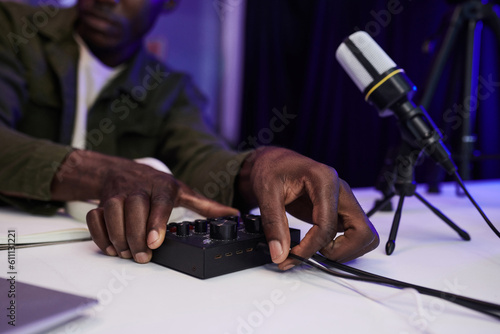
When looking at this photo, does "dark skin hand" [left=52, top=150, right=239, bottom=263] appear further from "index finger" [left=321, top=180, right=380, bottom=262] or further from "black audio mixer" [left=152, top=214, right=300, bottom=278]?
"index finger" [left=321, top=180, right=380, bottom=262]

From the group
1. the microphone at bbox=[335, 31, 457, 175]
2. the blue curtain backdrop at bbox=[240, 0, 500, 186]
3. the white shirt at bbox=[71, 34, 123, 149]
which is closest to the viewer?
the microphone at bbox=[335, 31, 457, 175]

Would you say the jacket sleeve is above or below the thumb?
below

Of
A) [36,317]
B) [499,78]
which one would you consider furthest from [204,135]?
[499,78]

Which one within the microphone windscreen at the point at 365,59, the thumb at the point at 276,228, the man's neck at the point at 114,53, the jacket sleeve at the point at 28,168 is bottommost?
the jacket sleeve at the point at 28,168

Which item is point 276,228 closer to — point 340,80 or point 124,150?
point 124,150

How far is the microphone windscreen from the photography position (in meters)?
0.59

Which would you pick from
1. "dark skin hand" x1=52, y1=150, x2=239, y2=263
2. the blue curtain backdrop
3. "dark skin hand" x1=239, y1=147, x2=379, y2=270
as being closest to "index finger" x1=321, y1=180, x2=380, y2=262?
"dark skin hand" x1=239, y1=147, x2=379, y2=270

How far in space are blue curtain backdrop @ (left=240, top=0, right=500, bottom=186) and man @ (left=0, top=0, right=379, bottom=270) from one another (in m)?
0.68

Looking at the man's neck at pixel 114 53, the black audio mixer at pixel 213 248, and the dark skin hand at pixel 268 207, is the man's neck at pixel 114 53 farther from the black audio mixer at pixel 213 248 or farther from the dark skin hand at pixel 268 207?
the black audio mixer at pixel 213 248

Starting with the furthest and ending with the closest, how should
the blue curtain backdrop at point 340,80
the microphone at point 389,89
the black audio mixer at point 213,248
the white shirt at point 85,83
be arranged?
the blue curtain backdrop at point 340,80 → the white shirt at point 85,83 → the microphone at point 389,89 → the black audio mixer at point 213,248

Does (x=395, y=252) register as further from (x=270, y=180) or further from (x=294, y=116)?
(x=294, y=116)

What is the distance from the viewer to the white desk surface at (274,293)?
0.32 metres

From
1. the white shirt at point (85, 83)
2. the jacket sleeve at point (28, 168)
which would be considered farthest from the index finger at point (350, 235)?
the white shirt at point (85, 83)

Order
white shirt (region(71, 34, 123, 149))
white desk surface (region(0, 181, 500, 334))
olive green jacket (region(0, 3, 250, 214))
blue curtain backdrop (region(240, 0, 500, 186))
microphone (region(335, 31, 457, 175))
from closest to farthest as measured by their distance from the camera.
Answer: white desk surface (region(0, 181, 500, 334))
microphone (region(335, 31, 457, 175))
olive green jacket (region(0, 3, 250, 214))
white shirt (region(71, 34, 123, 149))
blue curtain backdrop (region(240, 0, 500, 186))
